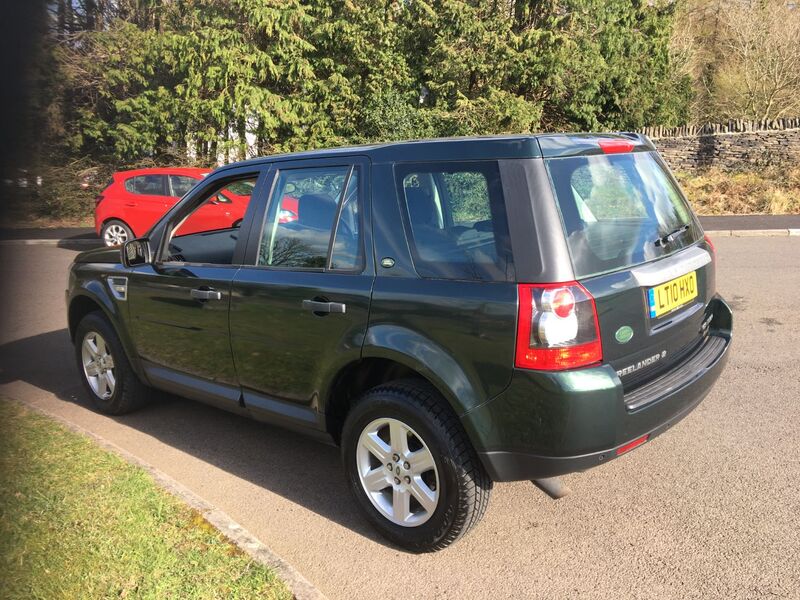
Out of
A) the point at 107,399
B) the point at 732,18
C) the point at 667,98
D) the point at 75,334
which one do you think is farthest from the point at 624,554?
the point at 732,18

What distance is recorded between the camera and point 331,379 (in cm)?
324

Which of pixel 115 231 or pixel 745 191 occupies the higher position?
pixel 745 191

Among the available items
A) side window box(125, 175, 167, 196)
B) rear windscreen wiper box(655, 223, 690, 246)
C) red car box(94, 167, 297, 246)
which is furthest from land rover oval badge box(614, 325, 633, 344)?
side window box(125, 175, 167, 196)

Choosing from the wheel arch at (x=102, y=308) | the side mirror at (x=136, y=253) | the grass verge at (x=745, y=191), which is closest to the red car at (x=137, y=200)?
the wheel arch at (x=102, y=308)

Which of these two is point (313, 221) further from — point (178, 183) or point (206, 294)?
point (178, 183)

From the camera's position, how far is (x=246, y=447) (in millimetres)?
4266

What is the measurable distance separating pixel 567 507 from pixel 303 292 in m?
1.69

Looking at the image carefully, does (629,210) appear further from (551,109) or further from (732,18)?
(732,18)

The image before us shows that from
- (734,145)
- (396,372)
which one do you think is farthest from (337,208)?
(734,145)

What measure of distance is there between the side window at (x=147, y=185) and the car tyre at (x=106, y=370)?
28.5 feet

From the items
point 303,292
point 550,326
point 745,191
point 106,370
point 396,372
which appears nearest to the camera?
point 550,326

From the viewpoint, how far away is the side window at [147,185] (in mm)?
13086

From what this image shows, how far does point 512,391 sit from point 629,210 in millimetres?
1075

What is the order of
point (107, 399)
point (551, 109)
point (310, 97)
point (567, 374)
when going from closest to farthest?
point (567, 374) < point (107, 399) < point (310, 97) < point (551, 109)
